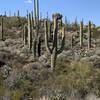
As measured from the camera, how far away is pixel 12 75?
60.3 feet

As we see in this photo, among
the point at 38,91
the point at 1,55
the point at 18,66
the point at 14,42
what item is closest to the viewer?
the point at 38,91

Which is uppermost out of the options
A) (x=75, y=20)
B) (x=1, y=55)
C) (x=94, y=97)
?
(x=75, y=20)

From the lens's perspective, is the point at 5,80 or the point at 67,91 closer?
the point at 67,91

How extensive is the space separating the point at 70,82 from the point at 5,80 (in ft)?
9.62

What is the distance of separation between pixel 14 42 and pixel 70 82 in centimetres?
2315

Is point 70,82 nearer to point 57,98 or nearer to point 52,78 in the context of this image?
point 52,78

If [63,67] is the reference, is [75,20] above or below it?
above

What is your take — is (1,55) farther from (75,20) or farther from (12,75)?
(75,20)

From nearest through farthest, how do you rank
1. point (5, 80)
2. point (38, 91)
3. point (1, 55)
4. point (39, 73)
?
1. point (38, 91)
2. point (5, 80)
3. point (39, 73)
4. point (1, 55)

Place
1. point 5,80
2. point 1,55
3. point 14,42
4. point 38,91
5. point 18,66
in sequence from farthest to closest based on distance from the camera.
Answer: point 14,42
point 1,55
point 18,66
point 5,80
point 38,91

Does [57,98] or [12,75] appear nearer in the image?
[57,98]

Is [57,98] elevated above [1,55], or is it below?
below

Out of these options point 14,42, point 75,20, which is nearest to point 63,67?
point 14,42

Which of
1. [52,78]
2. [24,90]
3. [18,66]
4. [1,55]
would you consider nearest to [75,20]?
[1,55]
